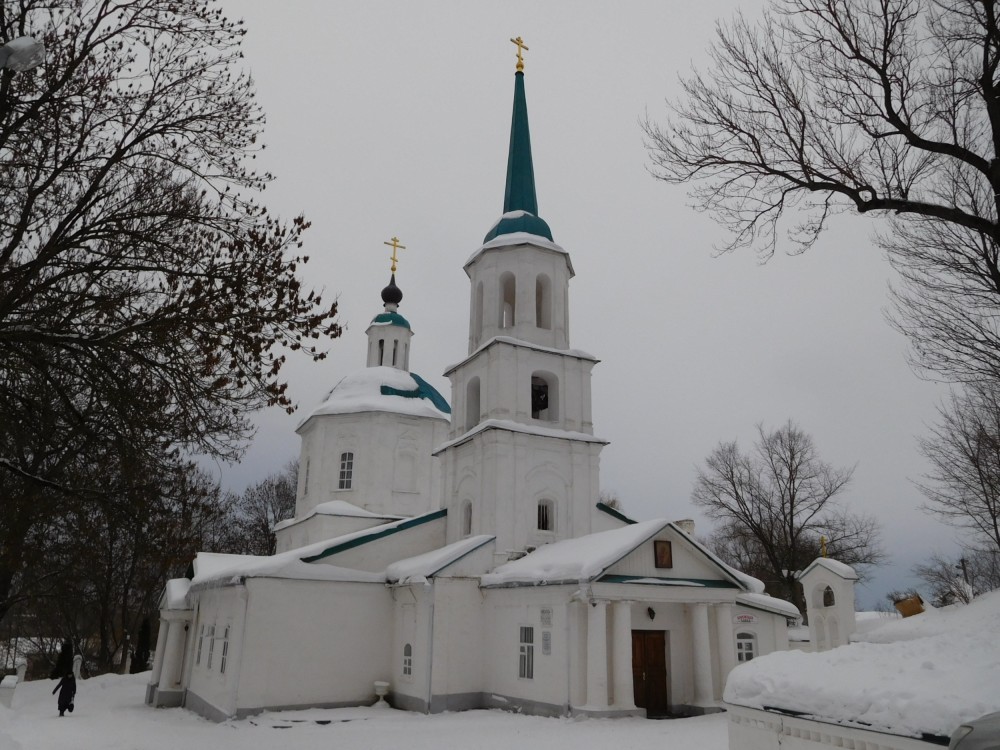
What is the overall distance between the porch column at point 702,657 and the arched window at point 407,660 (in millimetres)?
7165

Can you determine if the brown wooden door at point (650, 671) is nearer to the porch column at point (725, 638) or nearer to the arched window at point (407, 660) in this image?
the porch column at point (725, 638)

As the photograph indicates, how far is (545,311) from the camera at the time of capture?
2391 cm

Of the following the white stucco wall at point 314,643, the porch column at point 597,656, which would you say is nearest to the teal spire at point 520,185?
the white stucco wall at point 314,643

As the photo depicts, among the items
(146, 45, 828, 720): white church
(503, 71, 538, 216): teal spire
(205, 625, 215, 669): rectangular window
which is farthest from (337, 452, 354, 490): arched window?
(503, 71, 538, 216): teal spire

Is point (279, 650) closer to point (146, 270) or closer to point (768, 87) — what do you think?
point (146, 270)

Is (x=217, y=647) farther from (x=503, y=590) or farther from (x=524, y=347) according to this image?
(x=524, y=347)

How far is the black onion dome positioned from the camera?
34281mm

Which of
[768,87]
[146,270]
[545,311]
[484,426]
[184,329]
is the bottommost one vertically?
[184,329]

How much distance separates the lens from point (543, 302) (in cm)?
2406

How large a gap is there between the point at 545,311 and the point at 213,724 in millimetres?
14939

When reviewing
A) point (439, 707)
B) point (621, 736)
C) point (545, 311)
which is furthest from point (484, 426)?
point (621, 736)

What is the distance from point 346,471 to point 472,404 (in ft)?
23.8

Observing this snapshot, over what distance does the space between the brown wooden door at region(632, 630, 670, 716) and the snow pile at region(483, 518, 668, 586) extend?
7.91 feet

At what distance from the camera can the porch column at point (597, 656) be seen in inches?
627
